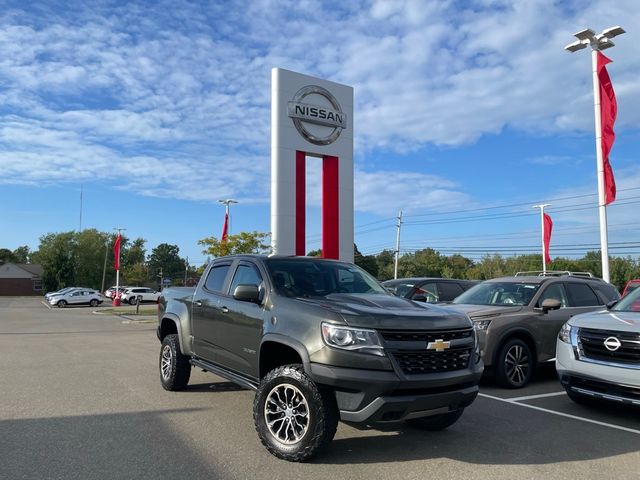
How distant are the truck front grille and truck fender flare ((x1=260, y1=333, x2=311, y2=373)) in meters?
0.75

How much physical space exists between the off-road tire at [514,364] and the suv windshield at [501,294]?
83 centimetres

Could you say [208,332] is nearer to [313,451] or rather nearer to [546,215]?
[313,451]

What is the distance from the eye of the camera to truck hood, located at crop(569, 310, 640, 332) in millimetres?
6004

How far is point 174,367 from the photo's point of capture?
24.2ft

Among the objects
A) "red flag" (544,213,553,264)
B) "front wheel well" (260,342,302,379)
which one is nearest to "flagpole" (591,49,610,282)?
"front wheel well" (260,342,302,379)

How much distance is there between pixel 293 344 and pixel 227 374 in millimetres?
1571

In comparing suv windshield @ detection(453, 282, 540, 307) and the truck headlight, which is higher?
suv windshield @ detection(453, 282, 540, 307)

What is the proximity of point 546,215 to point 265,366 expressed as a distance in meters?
34.0

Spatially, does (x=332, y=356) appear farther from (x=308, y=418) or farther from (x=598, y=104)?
(x=598, y=104)

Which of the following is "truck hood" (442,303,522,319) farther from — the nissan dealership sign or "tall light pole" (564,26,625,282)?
the nissan dealership sign

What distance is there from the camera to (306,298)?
17.4ft

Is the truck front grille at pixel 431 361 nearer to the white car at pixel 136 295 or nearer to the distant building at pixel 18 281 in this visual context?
the white car at pixel 136 295

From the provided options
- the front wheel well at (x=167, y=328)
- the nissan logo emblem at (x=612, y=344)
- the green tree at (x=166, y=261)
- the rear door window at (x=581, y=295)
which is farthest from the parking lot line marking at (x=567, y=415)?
the green tree at (x=166, y=261)

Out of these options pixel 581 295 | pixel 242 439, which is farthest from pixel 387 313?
pixel 581 295
